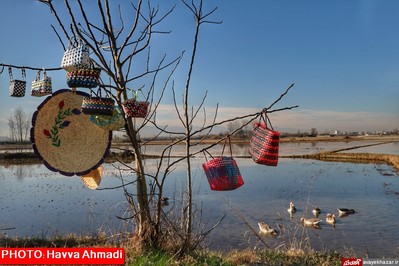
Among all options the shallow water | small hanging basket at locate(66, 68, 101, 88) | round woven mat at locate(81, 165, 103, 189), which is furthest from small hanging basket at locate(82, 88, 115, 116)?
the shallow water

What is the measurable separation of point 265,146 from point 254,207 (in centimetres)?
886

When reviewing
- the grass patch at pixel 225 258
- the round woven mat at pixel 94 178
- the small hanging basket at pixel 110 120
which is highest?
the small hanging basket at pixel 110 120

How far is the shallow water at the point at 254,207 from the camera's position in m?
7.79

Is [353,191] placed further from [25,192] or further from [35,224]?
[25,192]

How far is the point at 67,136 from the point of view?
115 inches

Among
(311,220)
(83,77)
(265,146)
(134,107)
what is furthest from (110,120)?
(311,220)

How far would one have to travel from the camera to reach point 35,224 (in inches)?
357

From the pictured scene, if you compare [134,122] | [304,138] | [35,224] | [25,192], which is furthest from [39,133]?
[304,138]

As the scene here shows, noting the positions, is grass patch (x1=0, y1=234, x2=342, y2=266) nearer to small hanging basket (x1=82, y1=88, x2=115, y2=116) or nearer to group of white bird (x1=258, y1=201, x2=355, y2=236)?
small hanging basket (x1=82, y1=88, x2=115, y2=116)

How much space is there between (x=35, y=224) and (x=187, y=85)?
283 inches

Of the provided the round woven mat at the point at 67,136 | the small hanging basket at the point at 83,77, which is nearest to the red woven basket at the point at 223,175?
the round woven mat at the point at 67,136

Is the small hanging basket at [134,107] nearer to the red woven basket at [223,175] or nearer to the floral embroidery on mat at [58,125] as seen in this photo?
the floral embroidery on mat at [58,125]

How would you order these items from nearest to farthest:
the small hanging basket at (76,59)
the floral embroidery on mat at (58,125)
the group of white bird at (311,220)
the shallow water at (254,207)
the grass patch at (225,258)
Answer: the small hanging basket at (76,59)
the floral embroidery on mat at (58,125)
the grass patch at (225,258)
the shallow water at (254,207)
the group of white bird at (311,220)

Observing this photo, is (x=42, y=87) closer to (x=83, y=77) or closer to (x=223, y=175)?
(x=83, y=77)
